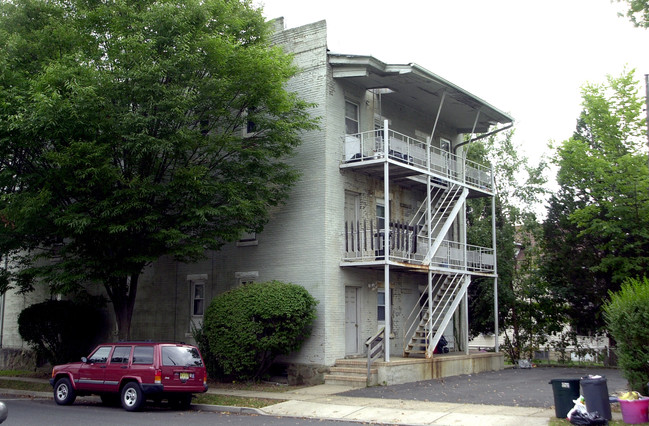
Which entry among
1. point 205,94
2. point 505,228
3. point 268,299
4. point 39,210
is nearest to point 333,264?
point 268,299

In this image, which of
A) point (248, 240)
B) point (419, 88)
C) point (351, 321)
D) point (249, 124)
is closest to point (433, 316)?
point (351, 321)

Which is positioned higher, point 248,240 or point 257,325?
point 248,240

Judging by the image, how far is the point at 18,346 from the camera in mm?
29391

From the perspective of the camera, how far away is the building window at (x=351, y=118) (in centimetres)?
2278

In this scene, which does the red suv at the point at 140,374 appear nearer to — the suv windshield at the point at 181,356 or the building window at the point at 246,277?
the suv windshield at the point at 181,356

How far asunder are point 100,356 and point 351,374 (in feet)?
24.2

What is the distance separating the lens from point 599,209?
27891mm

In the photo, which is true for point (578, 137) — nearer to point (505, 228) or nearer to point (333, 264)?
point (505, 228)

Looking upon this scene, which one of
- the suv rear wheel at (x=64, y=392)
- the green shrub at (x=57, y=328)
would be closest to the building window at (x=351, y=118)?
the suv rear wheel at (x=64, y=392)

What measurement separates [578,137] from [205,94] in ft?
66.6

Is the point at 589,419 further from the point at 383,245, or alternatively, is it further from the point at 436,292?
the point at 436,292

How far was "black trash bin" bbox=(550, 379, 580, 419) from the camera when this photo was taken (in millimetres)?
12359

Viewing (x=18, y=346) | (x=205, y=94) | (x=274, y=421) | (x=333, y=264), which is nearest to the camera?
(x=274, y=421)

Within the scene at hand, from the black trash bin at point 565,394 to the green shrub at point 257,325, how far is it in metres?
8.51
